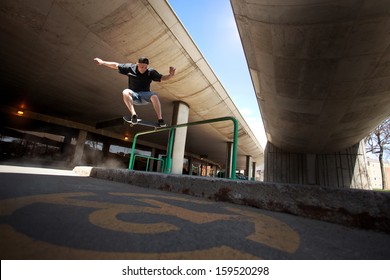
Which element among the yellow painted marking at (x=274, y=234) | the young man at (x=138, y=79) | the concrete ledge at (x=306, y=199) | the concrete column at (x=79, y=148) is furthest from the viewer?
the concrete column at (x=79, y=148)

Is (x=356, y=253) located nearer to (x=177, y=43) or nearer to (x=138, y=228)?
(x=138, y=228)

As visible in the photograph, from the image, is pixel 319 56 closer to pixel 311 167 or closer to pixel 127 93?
pixel 127 93

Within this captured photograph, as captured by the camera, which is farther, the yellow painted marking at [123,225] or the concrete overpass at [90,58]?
the concrete overpass at [90,58]

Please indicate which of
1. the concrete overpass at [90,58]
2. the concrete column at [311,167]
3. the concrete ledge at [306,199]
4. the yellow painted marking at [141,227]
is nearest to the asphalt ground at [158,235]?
the yellow painted marking at [141,227]

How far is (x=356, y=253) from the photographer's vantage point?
1.09 m

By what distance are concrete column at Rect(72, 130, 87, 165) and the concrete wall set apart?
15.2 m

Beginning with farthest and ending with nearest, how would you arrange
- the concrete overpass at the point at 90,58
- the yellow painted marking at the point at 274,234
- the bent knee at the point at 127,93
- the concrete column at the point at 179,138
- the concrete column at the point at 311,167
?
the concrete column at the point at 311,167 < the concrete column at the point at 179,138 < the concrete overpass at the point at 90,58 < the bent knee at the point at 127,93 < the yellow painted marking at the point at 274,234

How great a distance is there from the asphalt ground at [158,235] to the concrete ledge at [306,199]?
0.33 feet

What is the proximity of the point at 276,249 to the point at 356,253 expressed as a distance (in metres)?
0.47

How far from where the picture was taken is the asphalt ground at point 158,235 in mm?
871

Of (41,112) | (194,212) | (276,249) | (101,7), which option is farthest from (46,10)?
(41,112)

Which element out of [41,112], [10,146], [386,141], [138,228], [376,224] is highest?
[386,141]

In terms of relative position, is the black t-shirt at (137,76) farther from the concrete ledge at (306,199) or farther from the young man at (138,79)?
the concrete ledge at (306,199)

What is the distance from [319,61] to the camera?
211 inches
